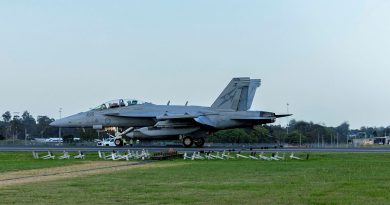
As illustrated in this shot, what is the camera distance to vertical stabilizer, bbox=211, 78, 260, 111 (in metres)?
54.6

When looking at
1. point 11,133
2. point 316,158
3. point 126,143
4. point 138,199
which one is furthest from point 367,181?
point 11,133

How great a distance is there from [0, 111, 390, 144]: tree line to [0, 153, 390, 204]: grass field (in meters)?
43.9

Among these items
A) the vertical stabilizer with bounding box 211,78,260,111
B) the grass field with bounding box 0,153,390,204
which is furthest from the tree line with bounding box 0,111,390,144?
the grass field with bounding box 0,153,390,204

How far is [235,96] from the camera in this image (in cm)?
5462

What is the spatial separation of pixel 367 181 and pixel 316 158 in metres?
15.4

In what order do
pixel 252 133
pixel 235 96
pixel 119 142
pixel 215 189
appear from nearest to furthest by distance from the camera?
pixel 215 189 → pixel 235 96 → pixel 119 142 → pixel 252 133

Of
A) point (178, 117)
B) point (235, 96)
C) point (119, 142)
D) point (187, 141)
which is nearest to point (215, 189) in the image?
point (178, 117)

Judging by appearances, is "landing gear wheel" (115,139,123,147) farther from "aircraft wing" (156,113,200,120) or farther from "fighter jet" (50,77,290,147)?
"aircraft wing" (156,113,200,120)

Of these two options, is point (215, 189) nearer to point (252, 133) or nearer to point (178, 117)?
point (178, 117)

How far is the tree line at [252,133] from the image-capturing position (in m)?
96.1

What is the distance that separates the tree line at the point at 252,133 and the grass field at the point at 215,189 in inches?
1730

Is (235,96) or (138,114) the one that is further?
(235,96)

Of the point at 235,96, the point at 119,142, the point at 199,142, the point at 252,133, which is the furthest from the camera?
the point at 252,133

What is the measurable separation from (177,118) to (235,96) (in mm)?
6437
